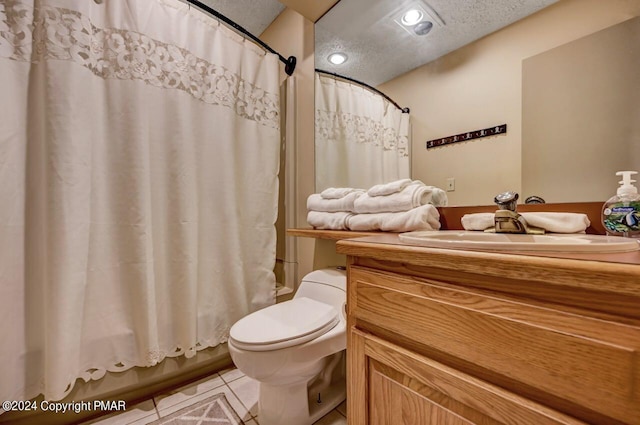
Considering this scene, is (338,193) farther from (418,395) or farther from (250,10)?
(250,10)

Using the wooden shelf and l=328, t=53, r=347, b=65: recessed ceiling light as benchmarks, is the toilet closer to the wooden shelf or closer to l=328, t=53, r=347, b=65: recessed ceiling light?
the wooden shelf

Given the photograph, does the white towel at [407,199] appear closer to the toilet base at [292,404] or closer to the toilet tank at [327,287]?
the toilet tank at [327,287]

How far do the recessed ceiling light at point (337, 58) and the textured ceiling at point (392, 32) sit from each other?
2cm

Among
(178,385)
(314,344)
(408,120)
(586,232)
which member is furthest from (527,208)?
(178,385)

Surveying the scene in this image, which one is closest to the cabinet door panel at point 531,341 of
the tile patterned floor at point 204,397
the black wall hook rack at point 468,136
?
the black wall hook rack at point 468,136

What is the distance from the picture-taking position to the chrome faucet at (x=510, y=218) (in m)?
0.77

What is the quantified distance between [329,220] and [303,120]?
71 centimetres

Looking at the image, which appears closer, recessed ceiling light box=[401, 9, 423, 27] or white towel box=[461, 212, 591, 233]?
white towel box=[461, 212, 591, 233]

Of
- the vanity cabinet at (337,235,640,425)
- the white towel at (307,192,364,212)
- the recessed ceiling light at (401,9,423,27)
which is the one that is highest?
the recessed ceiling light at (401,9,423,27)

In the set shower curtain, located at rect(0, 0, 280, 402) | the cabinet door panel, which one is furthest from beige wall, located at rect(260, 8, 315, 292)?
the cabinet door panel

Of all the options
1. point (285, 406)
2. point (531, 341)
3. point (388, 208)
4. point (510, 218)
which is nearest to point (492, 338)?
point (531, 341)

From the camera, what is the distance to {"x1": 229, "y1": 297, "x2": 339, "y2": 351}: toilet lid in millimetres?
918

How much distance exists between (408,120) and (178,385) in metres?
1.68

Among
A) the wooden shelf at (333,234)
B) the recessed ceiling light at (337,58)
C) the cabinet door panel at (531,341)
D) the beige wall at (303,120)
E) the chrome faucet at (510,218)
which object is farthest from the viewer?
the beige wall at (303,120)
